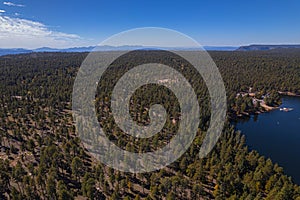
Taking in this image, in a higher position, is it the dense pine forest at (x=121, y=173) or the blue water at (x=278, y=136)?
the dense pine forest at (x=121, y=173)

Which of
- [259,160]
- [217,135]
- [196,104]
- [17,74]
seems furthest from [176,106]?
[17,74]

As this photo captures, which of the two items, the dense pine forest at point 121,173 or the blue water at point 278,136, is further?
the blue water at point 278,136

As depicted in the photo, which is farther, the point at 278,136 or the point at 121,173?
the point at 278,136

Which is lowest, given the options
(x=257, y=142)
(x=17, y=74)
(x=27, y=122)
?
(x=257, y=142)

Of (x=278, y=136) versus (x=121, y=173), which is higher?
(x=121, y=173)

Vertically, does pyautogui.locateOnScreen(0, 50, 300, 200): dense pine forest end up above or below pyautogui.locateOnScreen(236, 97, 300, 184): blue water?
above

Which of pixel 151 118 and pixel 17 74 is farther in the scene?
pixel 17 74

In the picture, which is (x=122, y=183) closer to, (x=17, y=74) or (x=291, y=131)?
(x=291, y=131)

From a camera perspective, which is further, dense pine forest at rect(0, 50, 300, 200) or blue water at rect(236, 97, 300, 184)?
blue water at rect(236, 97, 300, 184)
